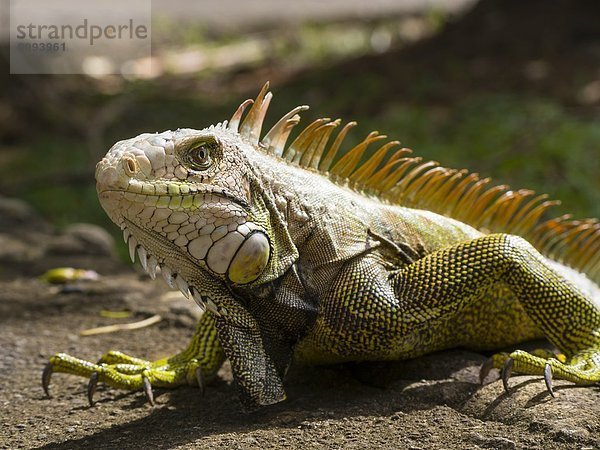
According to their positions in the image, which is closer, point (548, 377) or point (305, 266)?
point (548, 377)

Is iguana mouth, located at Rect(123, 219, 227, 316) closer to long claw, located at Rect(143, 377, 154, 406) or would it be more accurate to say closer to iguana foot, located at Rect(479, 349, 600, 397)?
long claw, located at Rect(143, 377, 154, 406)

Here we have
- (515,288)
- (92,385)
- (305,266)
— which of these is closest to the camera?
(305,266)

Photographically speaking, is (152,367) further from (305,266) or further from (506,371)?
(506,371)

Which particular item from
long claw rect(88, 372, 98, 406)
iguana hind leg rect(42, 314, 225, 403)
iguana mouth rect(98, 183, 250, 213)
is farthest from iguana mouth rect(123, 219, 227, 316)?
long claw rect(88, 372, 98, 406)

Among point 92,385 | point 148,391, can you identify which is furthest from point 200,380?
point 92,385

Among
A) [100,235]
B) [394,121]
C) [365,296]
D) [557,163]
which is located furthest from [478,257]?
[394,121]

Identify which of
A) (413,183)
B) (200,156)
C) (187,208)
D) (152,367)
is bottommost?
(152,367)
